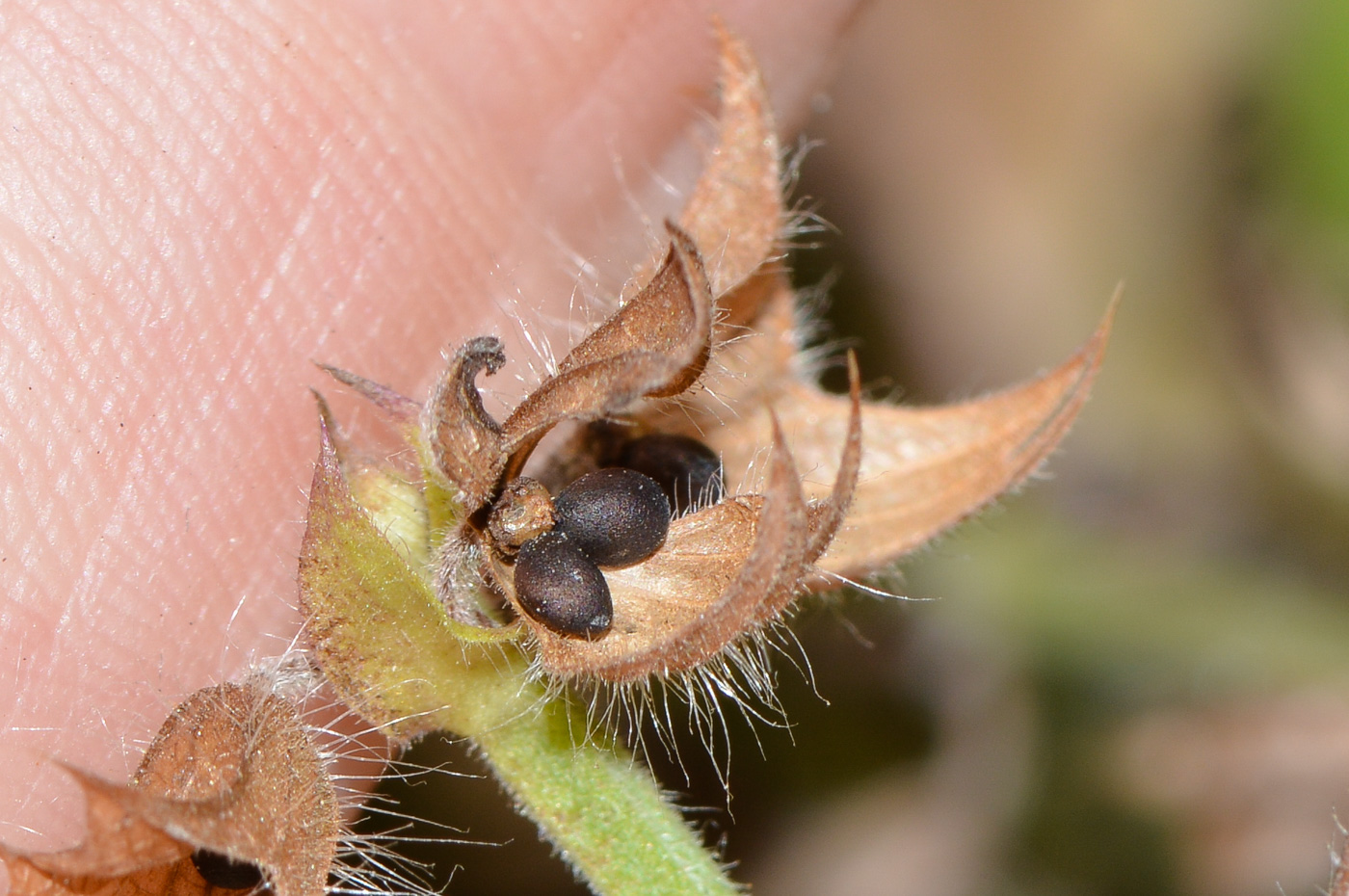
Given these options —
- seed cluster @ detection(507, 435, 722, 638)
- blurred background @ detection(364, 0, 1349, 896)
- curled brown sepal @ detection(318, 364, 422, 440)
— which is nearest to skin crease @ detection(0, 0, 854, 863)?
curled brown sepal @ detection(318, 364, 422, 440)

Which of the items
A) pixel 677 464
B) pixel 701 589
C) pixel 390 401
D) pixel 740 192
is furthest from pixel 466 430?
pixel 740 192

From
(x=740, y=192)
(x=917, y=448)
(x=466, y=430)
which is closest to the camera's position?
(x=466, y=430)

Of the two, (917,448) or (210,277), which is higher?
(210,277)

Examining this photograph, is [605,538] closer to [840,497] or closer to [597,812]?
[840,497]

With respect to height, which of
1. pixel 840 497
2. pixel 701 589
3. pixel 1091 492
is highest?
pixel 840 497

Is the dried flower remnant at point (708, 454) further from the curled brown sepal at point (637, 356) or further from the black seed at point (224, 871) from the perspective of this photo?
the black seed at point (224, 871)

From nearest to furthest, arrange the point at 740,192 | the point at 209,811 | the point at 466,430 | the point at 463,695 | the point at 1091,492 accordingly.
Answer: the point at 209,811 → the point at 466,430 → the point at 463,695 → the point at 740,192 → the point at 1091,492

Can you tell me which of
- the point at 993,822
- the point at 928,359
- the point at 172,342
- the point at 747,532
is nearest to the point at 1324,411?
the point at 928,359
